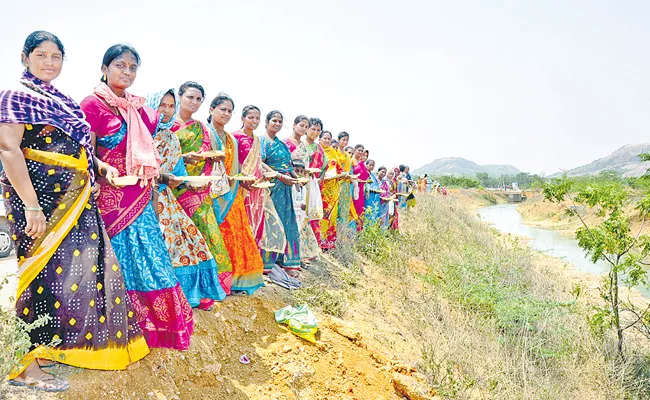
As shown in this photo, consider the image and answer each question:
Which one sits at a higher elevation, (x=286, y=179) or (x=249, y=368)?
(x=286, y=179)

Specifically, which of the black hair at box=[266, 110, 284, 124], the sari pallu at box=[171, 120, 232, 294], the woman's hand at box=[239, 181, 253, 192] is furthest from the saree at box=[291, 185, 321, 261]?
the sari pallu at box=[171, 120, 232, 294]

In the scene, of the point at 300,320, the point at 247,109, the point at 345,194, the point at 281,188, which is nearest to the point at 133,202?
the point at 300,320

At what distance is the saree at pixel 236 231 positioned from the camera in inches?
150

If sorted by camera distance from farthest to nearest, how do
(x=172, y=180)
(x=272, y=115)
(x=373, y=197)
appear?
(x=373, y=197)
(x=272, y=115)
(x=172, y=180)

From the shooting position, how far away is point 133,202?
256 centimetres

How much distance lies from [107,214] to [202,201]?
990 mm

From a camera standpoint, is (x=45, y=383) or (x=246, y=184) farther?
(x=246, y=184)

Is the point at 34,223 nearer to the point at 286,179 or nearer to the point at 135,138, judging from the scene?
the point at 135,138

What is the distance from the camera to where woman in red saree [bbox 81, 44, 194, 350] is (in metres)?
2.50

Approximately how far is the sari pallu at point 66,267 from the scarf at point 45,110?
41 millimetres

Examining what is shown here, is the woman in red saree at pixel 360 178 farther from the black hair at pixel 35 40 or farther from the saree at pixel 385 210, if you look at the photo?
the black hair at pixel 35 40

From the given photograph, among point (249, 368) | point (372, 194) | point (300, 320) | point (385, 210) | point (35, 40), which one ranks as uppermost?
point (35, 40)

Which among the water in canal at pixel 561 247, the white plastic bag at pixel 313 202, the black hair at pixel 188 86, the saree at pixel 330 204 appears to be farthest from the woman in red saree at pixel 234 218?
the water in canal at pixel 561 247

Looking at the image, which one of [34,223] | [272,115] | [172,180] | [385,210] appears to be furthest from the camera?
[385,210]
